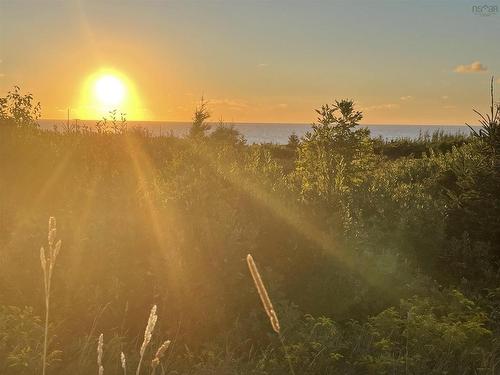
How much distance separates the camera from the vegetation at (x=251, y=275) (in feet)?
16.6

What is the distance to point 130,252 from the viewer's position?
6777 millimetres

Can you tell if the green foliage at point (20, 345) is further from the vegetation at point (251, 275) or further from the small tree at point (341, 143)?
the small tree at point (341, 143)

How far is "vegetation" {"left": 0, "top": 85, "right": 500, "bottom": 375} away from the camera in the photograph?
16.6ft

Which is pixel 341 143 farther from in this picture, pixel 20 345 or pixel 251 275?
pixel 20 345

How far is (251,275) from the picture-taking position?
20.4ft

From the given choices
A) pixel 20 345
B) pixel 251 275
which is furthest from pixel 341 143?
pixel 20 345

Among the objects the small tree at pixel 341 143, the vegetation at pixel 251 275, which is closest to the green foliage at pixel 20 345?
the vegetation at pixel 251 275

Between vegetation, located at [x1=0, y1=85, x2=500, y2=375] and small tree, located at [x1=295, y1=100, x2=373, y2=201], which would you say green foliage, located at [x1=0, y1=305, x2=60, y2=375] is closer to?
vegetation, located at [x1=0, y1=85, x2=500, y2=375]

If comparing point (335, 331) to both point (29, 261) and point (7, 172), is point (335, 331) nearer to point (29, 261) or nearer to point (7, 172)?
point (29, 261)

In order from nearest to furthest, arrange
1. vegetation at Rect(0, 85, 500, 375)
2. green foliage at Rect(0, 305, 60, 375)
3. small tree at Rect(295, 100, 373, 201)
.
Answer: green foliage at Rect(0, 305, 60, 375), vegetation at Rect(0, 85, 500, 375), small tree at Rect(295, 100, 373, 201)

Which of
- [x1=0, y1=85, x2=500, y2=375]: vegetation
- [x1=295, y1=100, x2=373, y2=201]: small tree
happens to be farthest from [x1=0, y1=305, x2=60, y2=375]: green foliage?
[x1=295, y1=100, x2=373, y2=201]: small tree

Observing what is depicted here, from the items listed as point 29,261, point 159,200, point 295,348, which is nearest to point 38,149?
point 159,200

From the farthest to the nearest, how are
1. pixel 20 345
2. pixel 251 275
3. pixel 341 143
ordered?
pixel 341 143
pixel 251 275
pixel 20 345

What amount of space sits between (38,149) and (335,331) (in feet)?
36.3
